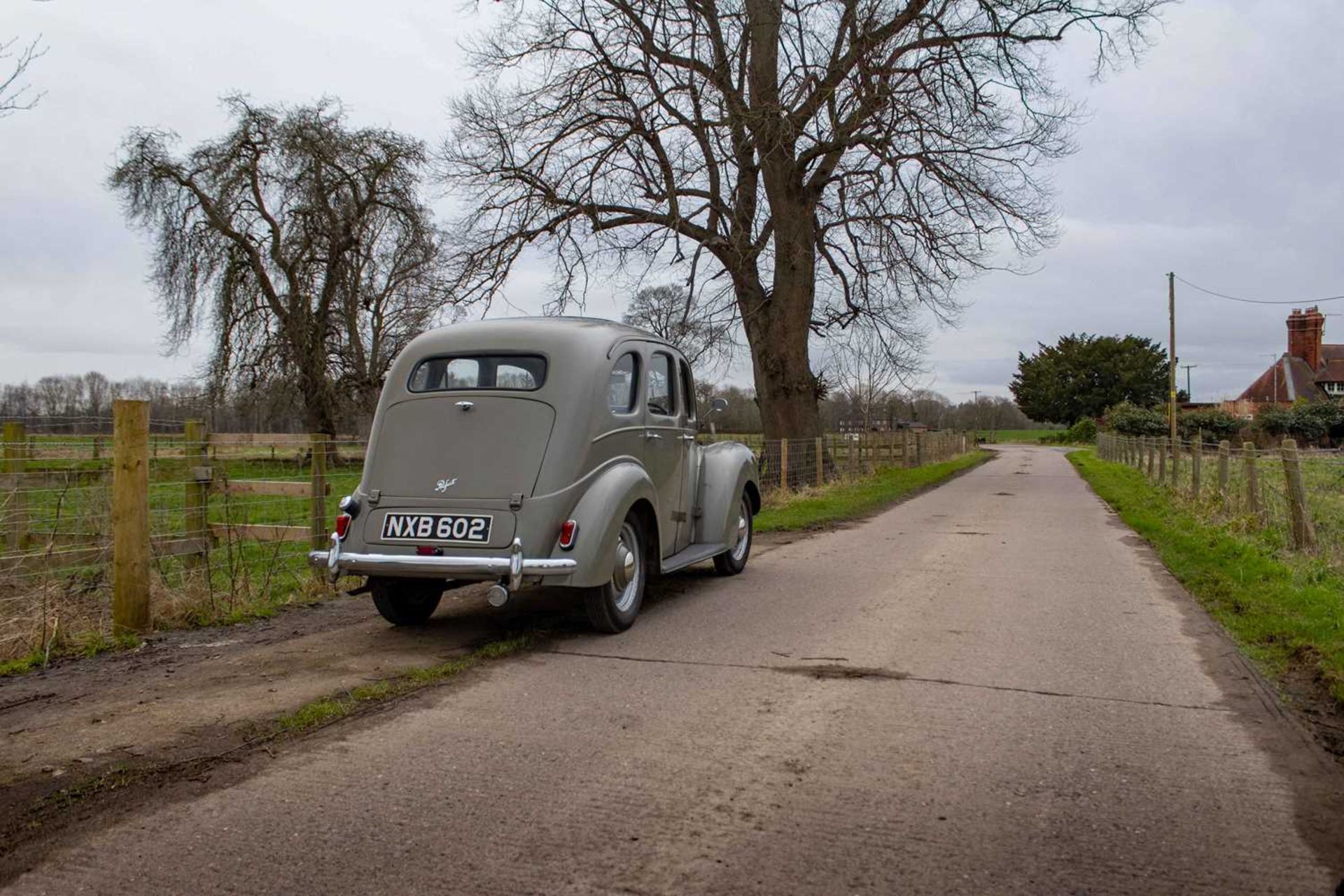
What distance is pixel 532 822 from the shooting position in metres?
3.42

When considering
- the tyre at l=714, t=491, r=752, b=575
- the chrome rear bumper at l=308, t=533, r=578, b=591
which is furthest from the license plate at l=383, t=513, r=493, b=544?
the tyre at l=714, t=491, r=752, b=575

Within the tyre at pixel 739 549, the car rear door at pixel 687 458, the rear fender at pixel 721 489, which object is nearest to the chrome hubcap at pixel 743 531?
the tyre at pixel 739 549

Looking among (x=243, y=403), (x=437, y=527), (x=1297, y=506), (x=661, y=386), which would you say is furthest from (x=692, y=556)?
(x=243, y=403)

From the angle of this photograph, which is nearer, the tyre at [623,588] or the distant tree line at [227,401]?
the tyre at [623,588]

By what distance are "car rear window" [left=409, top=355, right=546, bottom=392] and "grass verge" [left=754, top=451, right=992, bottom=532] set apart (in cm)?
750

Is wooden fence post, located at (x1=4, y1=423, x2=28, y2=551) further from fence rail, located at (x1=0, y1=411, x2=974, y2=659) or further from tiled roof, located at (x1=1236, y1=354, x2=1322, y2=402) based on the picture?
tiled roof, located at (x1=1236, y1=354, x2=1322, y2=402)

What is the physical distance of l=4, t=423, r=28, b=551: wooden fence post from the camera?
6738 mm

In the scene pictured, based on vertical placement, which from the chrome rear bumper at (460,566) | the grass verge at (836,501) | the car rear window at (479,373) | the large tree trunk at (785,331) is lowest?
the grass verge at (836,501)

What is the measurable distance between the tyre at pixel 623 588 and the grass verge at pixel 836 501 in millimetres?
6775

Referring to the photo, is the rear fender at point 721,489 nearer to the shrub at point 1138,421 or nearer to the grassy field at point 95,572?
the grassy field at point 95,572

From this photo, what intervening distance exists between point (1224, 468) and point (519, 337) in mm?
11620

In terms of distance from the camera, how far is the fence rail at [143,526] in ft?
20.6

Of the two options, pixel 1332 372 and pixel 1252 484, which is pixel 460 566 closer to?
pixel 1252 484

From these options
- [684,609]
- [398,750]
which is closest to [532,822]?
[398,750]
